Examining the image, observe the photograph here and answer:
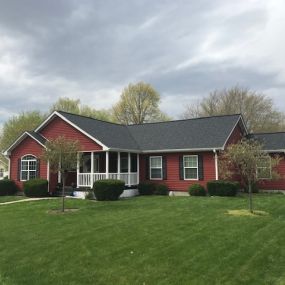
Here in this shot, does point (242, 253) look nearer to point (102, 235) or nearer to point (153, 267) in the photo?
point (153, 267)

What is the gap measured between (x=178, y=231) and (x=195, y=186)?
429 inches

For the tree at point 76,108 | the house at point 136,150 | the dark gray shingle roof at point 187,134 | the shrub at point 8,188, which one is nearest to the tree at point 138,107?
the tree at point 76,108

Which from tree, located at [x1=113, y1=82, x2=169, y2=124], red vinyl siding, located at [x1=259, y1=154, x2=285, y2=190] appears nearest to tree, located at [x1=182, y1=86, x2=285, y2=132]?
tree, located at [x1=113, y1=82, x2=169, y2=124]

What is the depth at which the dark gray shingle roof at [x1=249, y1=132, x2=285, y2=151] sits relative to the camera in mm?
22673

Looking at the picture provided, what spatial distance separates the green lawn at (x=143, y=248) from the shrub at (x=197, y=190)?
6972 mm

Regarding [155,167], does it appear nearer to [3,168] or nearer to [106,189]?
[106,189]

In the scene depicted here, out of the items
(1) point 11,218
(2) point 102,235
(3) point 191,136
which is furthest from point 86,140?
(2) point 102,235

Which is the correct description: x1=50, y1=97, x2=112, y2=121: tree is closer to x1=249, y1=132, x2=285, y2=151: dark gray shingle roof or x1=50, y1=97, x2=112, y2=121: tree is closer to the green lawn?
x1=249, y1=132, x2=285, y2=151: dark gray shingle roof

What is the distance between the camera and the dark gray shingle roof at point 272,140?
2267 centimetres

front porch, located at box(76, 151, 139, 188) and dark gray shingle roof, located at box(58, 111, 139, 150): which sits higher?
dark gray shingle roof, located at box(58, 111, 139, 150)

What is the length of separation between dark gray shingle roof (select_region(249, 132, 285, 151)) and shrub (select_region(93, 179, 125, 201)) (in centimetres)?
1002

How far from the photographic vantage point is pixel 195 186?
21.0 m

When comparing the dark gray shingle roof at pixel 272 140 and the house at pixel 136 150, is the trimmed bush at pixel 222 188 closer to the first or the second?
the house at pixel 136 150

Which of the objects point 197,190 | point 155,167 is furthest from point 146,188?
point 197,190
